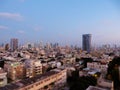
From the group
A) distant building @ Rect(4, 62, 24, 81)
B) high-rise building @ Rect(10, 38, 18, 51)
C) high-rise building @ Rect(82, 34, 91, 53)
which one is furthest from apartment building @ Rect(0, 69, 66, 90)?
high-rise building @ Rect(10, 38, 18, 51)

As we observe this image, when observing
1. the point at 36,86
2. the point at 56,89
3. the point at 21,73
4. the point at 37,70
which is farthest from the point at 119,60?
the point at 21,73

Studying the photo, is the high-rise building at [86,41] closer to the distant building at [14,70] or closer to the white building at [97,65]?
the white building at [97,65]

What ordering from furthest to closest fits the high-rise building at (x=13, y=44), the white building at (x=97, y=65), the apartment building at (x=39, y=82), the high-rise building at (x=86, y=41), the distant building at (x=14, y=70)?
the high-rise building at (x=13, y=44)
the high-rise building at (x=86, y=41)
the white building at (x=97, y=65)
the distant building at (x=14, y=70)
the apartment building at (x=39, y=82)

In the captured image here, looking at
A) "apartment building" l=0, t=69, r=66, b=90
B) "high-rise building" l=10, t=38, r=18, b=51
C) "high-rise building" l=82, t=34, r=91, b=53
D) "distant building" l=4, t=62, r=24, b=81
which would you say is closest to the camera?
"apartment building" l=0, t=69, r=66, b=90

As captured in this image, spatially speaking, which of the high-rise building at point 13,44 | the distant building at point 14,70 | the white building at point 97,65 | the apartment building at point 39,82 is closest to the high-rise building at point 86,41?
the high-rise building at point 13,44

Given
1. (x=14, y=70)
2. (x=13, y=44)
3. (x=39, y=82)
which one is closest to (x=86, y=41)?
(x=13, y=44)

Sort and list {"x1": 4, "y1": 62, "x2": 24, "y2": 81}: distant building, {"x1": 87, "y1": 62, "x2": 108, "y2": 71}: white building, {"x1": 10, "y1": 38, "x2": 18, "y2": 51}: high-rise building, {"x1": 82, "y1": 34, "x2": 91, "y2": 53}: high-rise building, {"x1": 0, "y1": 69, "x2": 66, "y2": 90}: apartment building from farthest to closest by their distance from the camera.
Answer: {"x1": 10, "y1": 38, "x2": 18, "y2": 51}: high-rise building
{"x1": 82, "y1": 34, "x2": 91, "y2": 53}: high-rise building
{"x1": 87, "y1": 62, "x2": 108, "y2": 71}: white building
{"x1": 4, "y1": 62, "x2": 24, "y2": 81}: distant building
{"x1": 0, "y1": 69, "x2": 66, "y2": 90}: apartment building

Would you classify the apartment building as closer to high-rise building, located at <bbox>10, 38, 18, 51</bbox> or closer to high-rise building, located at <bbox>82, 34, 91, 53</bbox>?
high-rise building, located at <bbox>82, 34, 91, 53</bbox>

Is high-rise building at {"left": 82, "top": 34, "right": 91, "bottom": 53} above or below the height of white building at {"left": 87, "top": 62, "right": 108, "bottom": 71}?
above

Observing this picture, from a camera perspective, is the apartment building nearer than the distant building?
Yes

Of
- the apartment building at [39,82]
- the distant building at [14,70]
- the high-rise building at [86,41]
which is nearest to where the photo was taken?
the apartment building at [39,82]

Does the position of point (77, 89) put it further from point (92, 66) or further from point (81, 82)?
point (92, 66)
